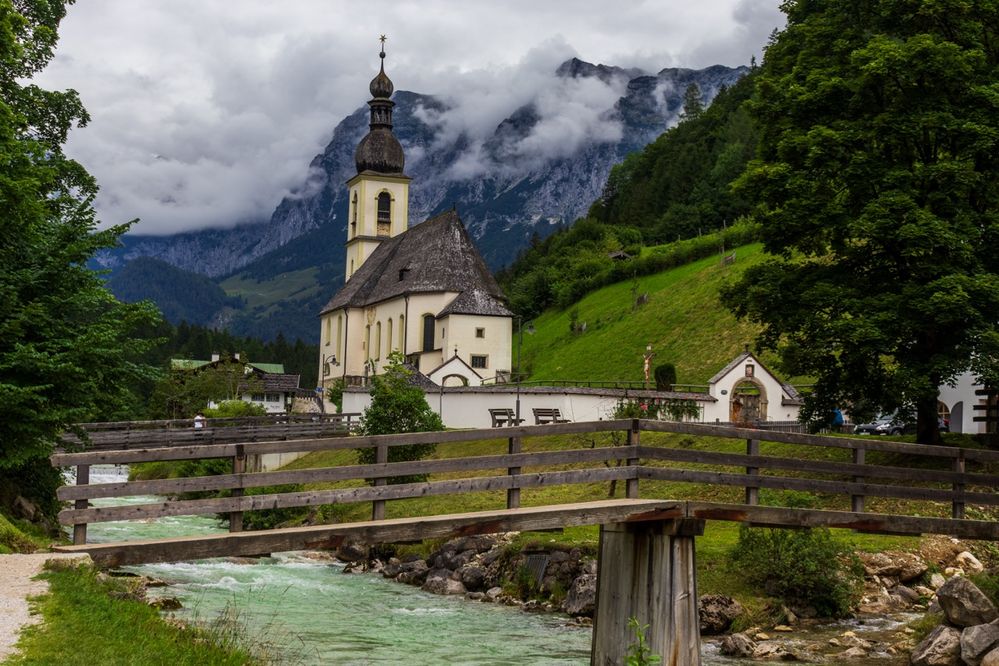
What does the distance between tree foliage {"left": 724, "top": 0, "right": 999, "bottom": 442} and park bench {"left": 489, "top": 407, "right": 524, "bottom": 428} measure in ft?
69.9

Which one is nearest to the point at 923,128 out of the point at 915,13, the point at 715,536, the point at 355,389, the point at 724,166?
the point at 915,13

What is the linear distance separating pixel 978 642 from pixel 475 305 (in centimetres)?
6086

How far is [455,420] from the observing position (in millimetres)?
57688

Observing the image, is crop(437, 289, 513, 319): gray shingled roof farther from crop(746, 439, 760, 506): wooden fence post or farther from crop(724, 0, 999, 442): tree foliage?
crop(746, 439, 760, 506): wooden fence post

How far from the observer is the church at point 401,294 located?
242 ft

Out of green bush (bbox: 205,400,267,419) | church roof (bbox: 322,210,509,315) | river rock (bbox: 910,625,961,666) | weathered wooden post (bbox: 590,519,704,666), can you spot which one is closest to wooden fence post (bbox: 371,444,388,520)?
weathered wooden post (bbox: 590,519,704,666)

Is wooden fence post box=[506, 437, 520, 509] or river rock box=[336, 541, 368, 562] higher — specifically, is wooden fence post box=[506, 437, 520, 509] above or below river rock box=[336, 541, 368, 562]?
above

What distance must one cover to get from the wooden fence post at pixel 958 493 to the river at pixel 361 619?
217cm

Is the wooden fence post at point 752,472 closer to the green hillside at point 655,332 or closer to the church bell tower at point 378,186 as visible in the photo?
the green hillside at point 655,332

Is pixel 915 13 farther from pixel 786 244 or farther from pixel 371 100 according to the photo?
pixel 371 100

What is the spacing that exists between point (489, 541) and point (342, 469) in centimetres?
1378

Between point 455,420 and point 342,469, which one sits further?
point 455,420

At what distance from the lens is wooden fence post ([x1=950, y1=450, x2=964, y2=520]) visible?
55.8 ft

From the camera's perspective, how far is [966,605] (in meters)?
15.2
